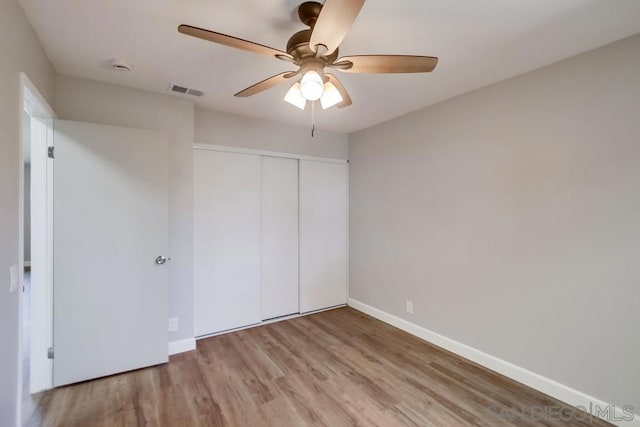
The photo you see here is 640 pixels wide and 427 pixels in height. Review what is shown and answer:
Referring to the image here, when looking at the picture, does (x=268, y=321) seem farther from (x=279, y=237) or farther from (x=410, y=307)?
(x=410, y=307)

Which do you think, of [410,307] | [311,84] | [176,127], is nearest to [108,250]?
[176,127]

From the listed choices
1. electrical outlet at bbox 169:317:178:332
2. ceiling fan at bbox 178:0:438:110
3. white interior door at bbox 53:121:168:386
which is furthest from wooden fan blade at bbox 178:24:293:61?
electrical outlet at bbox 169:317:178:332

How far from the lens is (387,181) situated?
359 centimetres

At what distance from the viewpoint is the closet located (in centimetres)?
317

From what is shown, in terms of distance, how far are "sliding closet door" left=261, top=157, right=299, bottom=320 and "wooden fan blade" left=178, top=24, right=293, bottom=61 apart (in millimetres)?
2121

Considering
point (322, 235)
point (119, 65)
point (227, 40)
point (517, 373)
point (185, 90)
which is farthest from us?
point (322, 235)

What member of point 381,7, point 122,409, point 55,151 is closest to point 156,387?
point 122,409

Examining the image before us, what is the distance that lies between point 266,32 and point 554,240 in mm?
2503

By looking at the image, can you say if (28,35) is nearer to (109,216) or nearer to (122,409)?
(109,216)

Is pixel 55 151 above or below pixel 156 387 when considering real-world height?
above

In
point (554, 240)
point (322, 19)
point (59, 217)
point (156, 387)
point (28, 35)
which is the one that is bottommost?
point (156, 387)

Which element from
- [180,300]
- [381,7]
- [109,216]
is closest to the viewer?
[381,7]

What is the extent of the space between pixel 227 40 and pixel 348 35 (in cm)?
85

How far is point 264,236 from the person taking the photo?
11.7 ft
